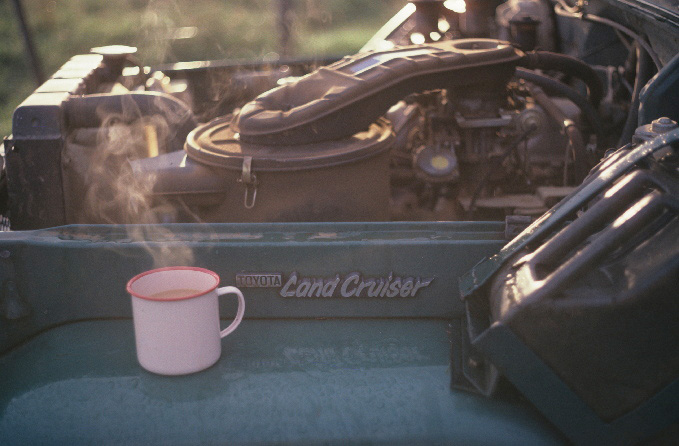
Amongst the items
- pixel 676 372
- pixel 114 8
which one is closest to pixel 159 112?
pixel 676 372

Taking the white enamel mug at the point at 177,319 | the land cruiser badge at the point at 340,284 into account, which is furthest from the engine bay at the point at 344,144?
the white enamel mug at the point at 177,319

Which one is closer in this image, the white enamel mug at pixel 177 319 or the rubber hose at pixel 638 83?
the white enamel mug at pixel 177 319

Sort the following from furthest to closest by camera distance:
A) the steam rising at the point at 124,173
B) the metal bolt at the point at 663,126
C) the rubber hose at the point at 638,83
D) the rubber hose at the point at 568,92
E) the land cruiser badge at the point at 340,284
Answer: the rubber hose at the point at 568,92 → the rubber hose at the point at 638,83 → the steam rising at the point at 124,173 → the land cruiser badge at the point at 340,284 → the metal bolt at the point at 663,126

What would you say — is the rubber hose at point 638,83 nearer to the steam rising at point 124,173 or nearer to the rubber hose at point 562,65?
the rubber hose at point 562,65

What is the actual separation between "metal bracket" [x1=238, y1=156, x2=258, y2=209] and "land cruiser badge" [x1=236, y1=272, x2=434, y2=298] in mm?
474

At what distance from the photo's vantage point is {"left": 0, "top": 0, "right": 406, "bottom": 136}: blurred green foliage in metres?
9.48

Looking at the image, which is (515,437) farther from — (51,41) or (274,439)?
(51,41)

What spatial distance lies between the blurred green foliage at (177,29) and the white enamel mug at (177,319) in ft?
24.2

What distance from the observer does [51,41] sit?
10016 millimetres

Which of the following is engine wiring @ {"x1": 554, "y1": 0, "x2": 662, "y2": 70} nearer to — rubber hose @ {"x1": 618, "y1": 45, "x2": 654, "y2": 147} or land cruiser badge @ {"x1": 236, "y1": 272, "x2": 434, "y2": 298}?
rubber hose @ {"x1": 618, "y1": 45, "x2": 654, "y2": 147}

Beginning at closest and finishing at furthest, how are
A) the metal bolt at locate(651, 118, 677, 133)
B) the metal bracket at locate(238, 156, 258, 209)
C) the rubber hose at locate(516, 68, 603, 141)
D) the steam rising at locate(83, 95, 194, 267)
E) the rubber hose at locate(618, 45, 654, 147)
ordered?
the metal bolt at locate(651, 118, 677, 133), the metal bracket at locate(238, 156, 258, 209), the steam rising at locate(83, 95, 194, 267), the rubber hose at locate(618, 45, 654, 147), the rubber hose at locate(516, 68, 603, 141)

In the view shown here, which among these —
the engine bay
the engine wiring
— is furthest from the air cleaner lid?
the engine wiring

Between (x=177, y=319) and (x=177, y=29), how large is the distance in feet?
35.2

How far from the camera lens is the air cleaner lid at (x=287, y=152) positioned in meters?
1.91
